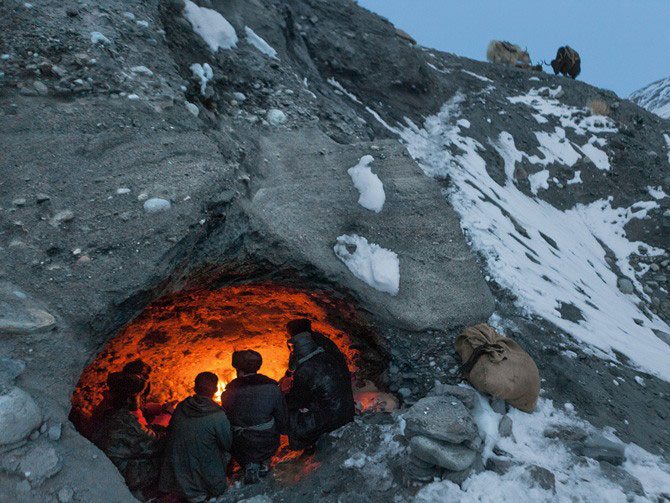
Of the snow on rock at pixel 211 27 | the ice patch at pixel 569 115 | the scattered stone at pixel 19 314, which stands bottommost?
the scattered stone at pixel 19 314

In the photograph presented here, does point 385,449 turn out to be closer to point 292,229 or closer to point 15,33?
point 292,229

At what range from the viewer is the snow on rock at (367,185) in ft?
17.2

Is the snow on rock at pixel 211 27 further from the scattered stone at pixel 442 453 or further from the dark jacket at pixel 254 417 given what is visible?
the scattered stone at pixel 442 453

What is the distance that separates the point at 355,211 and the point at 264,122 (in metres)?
1.58

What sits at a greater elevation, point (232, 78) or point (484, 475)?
point (232, 78)

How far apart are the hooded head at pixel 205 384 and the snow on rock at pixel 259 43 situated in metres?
4.38

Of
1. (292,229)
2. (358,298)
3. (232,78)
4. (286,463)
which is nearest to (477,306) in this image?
(358,298)

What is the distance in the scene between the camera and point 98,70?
475 cm

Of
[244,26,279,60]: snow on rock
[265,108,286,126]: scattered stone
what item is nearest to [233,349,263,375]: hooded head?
[265,108,286,126]: scattered stone

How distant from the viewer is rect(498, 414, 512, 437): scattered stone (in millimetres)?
3822

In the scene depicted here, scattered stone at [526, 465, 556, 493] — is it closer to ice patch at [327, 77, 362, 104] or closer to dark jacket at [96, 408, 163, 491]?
dark jacket at [96, 408, 163, 491]

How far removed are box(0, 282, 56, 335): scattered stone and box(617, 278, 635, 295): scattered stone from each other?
26.7 feet

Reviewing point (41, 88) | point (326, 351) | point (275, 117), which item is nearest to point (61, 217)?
point (41, 88)

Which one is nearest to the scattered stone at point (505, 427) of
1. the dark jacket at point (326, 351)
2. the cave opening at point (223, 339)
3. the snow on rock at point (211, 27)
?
the cave opening at point (223, 339)
